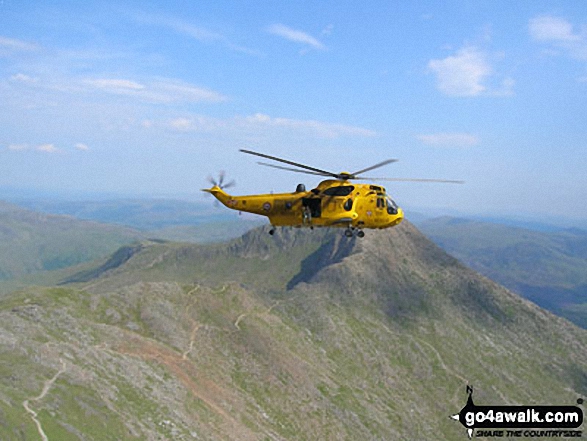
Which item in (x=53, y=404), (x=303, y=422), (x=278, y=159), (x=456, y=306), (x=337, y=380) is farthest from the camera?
(x=456, y=306)

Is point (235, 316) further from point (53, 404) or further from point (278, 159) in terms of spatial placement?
point (278, 159)

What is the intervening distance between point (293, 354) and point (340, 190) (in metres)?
56.6

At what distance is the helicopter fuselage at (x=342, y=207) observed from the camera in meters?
42.2

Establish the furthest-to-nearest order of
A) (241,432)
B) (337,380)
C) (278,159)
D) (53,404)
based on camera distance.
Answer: (337,380), (241,432), (53,404), (278,159)

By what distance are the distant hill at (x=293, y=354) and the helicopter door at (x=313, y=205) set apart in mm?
31499

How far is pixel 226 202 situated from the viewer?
51312 millimetres

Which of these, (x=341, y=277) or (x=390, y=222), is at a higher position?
(x=390, y=222)

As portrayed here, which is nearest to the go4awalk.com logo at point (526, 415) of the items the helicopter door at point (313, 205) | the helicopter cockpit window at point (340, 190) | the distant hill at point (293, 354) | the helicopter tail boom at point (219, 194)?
the distant hill at point (293, 354)

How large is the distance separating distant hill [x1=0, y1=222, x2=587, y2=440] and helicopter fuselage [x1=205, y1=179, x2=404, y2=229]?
101 ft

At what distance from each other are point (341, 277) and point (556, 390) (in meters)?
Answer: 63.6

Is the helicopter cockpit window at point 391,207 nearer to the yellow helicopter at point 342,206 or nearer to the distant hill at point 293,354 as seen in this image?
the yellow helicopter at point 342,206

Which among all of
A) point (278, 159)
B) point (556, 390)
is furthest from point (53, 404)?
point (556, 390)

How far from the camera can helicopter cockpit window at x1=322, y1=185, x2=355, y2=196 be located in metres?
42.5

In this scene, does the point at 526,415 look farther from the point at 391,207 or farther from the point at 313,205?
the point at 313,205
